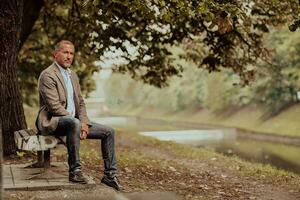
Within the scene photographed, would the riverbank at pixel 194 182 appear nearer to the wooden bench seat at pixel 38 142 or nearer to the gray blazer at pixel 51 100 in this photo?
the wooden bench seat at pixel 38 142

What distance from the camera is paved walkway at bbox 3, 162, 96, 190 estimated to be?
7285mm

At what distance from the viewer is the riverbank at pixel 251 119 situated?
4322 cm

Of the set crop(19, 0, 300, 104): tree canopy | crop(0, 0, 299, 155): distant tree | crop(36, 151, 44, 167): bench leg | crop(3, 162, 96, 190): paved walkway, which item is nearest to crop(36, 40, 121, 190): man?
crop(3, 162, 96, 190): paved walkway

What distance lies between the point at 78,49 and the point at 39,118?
10435 millimetres

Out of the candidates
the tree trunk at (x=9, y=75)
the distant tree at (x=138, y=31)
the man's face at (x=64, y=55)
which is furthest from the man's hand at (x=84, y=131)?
the tree trunk at (x=9, y=75)

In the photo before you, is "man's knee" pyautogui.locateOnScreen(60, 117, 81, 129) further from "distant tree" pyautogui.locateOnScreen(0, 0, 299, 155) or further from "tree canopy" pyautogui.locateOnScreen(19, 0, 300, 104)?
"tree canopy" pyautogui.locateOnScreen(19, 0, 300, 104)

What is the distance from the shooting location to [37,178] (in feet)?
25.8

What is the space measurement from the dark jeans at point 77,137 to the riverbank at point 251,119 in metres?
33.3

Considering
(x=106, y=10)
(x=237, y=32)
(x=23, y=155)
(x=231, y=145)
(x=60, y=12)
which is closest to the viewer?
(x=106, y=10)

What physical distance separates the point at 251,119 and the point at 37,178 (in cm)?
4639

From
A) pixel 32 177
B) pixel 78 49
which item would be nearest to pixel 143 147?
pixel 78 49

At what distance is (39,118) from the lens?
7.59 meters

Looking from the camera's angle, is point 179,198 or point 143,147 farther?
point 143,147

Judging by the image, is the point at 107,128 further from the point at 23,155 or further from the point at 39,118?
the point at 23,155
